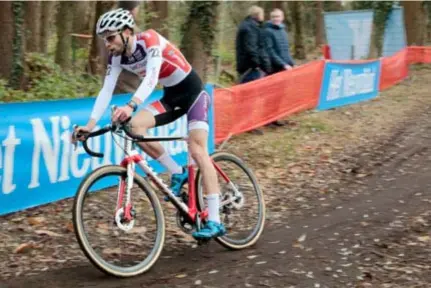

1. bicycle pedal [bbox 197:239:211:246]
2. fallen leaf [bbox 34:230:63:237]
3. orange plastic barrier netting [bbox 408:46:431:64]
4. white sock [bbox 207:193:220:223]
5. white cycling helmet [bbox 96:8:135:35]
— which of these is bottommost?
orange plastic barrier netting [bbox 408:46:431:64]

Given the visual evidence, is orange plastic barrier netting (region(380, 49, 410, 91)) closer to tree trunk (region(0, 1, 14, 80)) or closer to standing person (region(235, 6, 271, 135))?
standing person (region(235, 6, 271, 135))

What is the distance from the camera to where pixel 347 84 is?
1445 centimetres

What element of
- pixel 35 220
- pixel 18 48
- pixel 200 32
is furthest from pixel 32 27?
pixel 35 220

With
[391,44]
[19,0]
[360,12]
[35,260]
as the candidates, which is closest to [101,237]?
[35,260]

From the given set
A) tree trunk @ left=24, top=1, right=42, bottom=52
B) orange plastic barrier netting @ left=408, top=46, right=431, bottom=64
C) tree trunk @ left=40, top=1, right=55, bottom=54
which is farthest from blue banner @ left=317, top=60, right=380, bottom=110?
tree trunk @ left=40, top=1, right=55, bottom=54

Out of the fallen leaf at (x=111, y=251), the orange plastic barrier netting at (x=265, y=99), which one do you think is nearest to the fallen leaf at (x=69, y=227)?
the fallen leaf at (x=111, y=251)

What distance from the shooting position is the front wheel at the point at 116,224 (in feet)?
14.8

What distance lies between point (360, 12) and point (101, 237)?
16.7m

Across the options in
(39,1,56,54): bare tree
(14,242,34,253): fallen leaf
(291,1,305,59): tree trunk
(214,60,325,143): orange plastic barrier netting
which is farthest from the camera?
(291,1,305,59): tree trunk

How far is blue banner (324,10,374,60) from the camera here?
19797mm

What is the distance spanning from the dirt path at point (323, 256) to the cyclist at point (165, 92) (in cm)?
37

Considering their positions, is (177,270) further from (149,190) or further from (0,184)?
(0,184)

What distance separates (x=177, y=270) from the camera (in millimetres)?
4926

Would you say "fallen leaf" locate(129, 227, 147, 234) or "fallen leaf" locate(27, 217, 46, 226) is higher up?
"fallen leaf" locate(129, 227, 147, 234)
